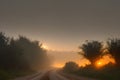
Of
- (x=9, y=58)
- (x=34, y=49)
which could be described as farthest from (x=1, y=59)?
(x=34, y=49)

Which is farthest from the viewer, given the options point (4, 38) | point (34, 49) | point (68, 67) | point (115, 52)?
point (34, 49)

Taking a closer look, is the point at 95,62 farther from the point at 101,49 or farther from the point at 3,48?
the point at 3,48

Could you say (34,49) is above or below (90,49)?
above

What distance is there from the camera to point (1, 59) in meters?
71.9

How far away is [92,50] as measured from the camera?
8481 centimetres

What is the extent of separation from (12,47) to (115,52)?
2697cm

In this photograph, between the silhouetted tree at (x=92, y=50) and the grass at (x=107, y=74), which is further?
the silhouetted tree at (x=92, y=50)

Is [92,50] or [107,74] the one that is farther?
[92,50]

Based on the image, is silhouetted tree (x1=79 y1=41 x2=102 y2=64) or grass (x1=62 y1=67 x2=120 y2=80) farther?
silhouetted tree (x1=79 y1=41 x2=102 y2=64)

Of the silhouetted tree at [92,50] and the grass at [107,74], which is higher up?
the silhouetted tree at [92,50]

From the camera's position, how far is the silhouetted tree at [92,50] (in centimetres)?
8412

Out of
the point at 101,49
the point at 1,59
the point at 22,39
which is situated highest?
the point at 22,39

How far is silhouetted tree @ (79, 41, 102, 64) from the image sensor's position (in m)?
84.1

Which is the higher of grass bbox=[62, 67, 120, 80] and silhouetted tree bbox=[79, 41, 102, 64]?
silhouetted tree bbox=[79, 41, 102, 64]
